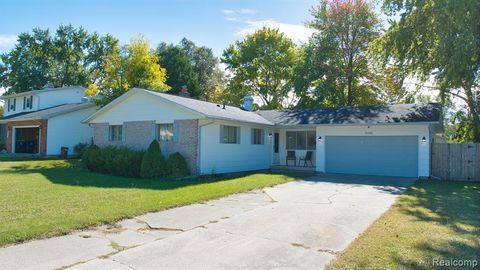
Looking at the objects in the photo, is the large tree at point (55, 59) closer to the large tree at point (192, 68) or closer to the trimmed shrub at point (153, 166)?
the large tree at point (192, 68)

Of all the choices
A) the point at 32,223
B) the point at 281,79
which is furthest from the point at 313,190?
the point at 281,79

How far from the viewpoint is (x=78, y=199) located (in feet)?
31.9

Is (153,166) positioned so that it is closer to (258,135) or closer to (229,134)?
(229,134)

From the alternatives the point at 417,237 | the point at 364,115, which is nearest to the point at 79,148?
the point at 364,115

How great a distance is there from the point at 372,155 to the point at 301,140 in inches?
176

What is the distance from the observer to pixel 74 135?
2788cm

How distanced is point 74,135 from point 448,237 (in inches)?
1069

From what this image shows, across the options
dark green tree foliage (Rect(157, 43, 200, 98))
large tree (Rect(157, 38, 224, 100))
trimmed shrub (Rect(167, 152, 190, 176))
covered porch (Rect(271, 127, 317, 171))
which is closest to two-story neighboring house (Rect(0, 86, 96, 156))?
dark green tree foliage (Rect(157, 43, 200, 98))

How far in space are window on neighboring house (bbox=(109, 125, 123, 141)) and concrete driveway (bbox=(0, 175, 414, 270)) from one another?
11532mm

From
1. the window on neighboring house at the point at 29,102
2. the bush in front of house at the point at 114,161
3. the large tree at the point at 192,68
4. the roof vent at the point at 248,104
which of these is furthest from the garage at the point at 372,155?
the window on neighboring house at the point at 29,102

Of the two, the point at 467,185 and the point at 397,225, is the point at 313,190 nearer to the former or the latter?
the point at 397,225

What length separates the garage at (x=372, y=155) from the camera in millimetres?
17141

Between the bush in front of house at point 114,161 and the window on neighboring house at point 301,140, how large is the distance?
29.5 ft

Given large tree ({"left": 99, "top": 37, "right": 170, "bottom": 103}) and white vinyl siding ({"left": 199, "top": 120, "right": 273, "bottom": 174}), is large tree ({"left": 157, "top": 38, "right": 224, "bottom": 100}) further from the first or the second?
white vinyl siding ({"left": 199, "top": 120, "right": 273, "bottom": 174})
